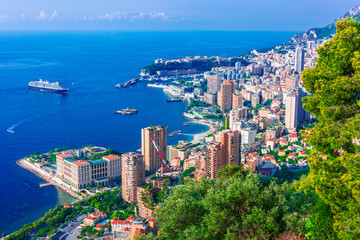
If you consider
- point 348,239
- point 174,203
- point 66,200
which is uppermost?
point 348,239

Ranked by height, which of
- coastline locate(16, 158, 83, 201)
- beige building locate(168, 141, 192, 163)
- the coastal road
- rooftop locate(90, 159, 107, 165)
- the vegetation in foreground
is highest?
the vegetation in foreground

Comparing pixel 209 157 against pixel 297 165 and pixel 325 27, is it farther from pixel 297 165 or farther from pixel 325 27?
pixel 325 27

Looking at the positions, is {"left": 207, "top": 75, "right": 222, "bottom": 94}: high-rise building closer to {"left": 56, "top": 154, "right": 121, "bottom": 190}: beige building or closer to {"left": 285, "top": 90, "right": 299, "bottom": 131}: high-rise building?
{"left": 285, "top": 90, "right": 299, "bottom": 131}: high-rise building

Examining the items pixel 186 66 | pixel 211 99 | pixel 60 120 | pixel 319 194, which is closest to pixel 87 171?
pixel 60 120

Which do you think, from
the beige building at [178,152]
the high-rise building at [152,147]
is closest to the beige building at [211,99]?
the beige building at [178,152]

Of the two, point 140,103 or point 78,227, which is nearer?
point 78,227

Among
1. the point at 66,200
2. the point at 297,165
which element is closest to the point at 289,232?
the point at 66,200

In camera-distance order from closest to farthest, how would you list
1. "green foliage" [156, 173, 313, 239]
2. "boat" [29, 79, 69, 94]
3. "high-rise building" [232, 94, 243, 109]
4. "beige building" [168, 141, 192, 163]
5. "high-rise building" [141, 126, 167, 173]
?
"green foliage" [156, 173, 313, 239], "high-rise building" [141, 126, 167, 173], "beige building" [168, 141, 192, 163], "high-rise building" [232, 94, 243, 109], "boat" [29, 79, 69, 94]

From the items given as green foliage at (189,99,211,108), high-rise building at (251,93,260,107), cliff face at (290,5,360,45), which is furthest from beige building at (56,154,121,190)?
cliff face at (290,5,360,45)
